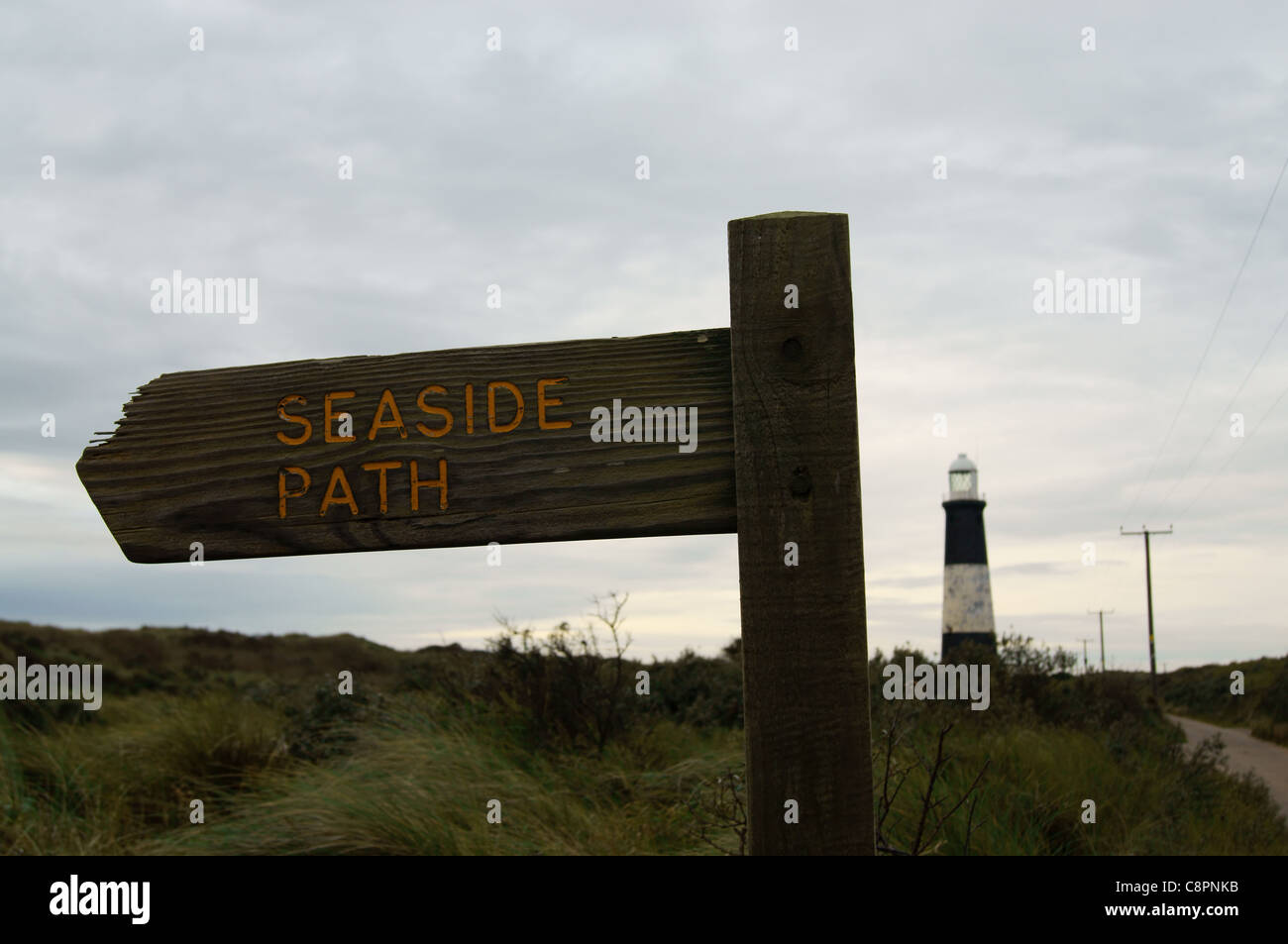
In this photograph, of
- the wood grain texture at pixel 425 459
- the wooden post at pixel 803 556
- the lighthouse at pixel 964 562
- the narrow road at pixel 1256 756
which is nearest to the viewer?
the wooden post at pixel 803 556

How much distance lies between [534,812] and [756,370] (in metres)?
4.65

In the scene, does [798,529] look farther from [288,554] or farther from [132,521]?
[132,521]

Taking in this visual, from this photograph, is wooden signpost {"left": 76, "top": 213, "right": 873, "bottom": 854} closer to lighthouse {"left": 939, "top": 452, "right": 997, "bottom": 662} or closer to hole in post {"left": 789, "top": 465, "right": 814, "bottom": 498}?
hole in post {"left": 789, "top": 465, "right": 814, "bottom": 498}

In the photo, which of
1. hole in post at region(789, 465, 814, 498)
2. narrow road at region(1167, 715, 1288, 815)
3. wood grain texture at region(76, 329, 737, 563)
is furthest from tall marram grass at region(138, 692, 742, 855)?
narrow road at region(1167, 715, 1288, 815)

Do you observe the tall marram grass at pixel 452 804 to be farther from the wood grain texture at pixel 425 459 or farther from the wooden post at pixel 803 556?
the wooden post at pixel 803 556

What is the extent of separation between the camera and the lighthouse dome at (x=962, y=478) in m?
32.8

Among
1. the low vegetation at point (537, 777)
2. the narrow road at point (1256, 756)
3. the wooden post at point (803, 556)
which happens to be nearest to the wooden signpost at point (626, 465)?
the wooden post at point (803, 556)

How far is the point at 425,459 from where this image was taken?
1842mm

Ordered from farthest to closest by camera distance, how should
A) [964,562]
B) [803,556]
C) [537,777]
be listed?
1. [964,562]
2. [537,777]
3. [803,556]

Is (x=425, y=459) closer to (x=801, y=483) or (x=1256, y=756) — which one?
(x=801, y=483)

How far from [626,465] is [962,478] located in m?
33.0

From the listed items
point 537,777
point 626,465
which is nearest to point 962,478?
point 537,777

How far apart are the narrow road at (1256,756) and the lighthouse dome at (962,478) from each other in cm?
910
